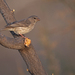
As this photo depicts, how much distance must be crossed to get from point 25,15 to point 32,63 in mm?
5958

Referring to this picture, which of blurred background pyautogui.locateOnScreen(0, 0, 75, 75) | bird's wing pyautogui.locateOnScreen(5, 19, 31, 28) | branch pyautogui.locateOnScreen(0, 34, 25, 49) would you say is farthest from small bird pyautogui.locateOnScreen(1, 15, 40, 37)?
blurred background pyautogui.locateOnScreen(0, 0, 75, 75)

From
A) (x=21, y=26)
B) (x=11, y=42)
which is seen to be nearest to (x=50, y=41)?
(x=21, y=26)

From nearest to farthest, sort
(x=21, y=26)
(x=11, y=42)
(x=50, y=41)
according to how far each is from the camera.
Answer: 1. (x=11, y=42)
2. (x=21, y=26)
3. (x=50, y=41)

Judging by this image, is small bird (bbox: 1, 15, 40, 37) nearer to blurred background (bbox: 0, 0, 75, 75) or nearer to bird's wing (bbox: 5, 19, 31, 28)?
bird's wing (bbox: 5, 19, 31, 28)

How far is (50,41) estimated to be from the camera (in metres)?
7.63

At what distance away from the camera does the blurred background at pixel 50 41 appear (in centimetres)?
584

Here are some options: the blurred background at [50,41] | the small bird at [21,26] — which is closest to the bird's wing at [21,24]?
the small bird at [21,26]

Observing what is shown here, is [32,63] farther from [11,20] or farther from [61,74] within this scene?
[61,74]

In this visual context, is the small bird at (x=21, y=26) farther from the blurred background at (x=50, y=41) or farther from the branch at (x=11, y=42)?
the blurred background at (x=50, y=41)

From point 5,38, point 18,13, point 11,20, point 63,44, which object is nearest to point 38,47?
point 63,44

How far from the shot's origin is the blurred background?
→ 584 centimetres

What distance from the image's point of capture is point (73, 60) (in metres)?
6.78

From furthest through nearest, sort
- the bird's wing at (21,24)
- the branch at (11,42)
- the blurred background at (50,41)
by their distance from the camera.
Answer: the blurred background at (50,41)
the bird's wing at (21,24)
the branch at (11,42)

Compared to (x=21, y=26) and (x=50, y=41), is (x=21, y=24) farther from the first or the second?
(x=50, y=41)
